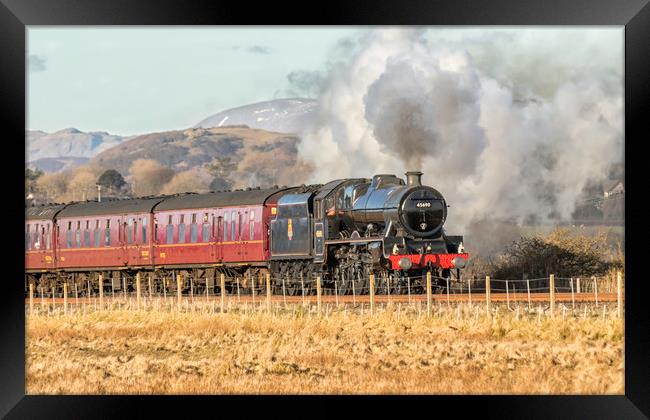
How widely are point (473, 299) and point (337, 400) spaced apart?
13.7 meters

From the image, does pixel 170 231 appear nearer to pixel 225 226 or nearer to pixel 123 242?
pixel 123 242

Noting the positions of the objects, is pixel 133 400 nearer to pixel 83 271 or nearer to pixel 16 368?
pixel 16 368

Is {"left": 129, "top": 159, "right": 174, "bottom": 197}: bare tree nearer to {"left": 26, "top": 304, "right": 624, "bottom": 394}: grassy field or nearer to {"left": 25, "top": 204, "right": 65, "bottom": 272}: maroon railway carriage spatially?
{"left": 25, "top": 204, "right": 65, "bottom": 272}: maroon railway carriage

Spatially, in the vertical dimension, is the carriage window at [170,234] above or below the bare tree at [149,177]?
below

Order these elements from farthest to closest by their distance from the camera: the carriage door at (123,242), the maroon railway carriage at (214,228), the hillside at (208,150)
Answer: the hillside at (208,150)
the carriage door at (123,242)
the maroon railway carriage at (214,228)

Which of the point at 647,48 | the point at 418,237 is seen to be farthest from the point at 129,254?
the point at 647,48

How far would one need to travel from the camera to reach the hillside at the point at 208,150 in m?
156

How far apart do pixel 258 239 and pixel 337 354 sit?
15185 millimetres

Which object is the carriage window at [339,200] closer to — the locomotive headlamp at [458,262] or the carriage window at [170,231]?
the locomotive headlamp at [458,262]

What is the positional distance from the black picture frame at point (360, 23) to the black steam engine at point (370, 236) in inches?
632

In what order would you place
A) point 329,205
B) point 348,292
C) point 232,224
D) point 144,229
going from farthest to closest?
point 144,229
point 232,224
point 329,205
point 348,292

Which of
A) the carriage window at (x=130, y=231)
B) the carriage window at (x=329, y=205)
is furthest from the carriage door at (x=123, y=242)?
the carriage window at (x=329, y=205)

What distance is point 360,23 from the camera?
13648 millimetres

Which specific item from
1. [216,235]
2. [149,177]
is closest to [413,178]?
[216,235]
